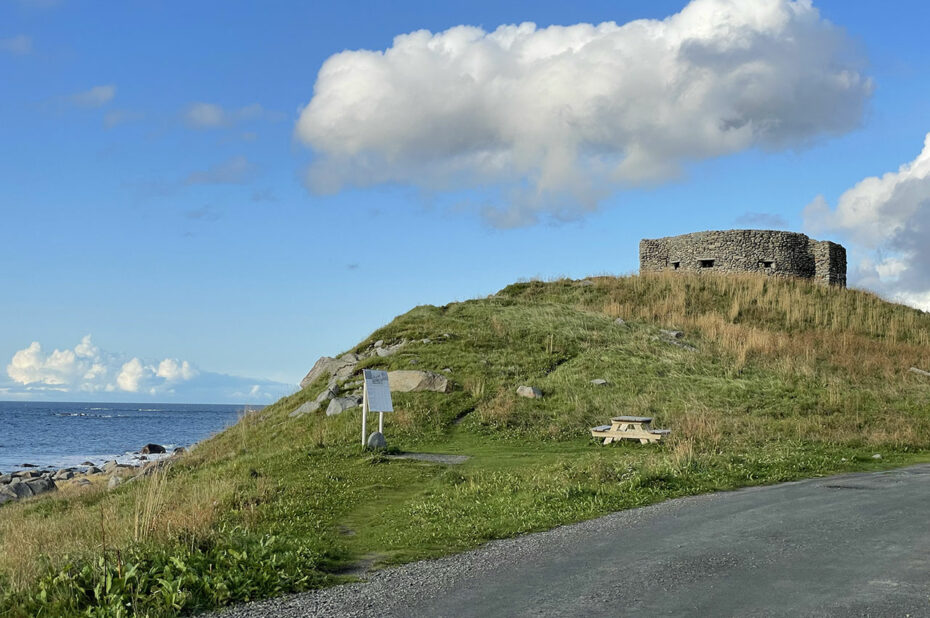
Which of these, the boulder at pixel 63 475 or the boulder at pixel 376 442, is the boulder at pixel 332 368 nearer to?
the boulder at pixel 376 442

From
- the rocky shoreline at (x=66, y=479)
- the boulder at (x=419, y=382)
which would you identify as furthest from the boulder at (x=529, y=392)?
the rocky shoreline at (x=66, y=479)

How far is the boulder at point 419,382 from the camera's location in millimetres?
Answer: 28609

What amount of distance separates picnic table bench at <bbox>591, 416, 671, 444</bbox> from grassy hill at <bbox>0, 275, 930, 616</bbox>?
0.59 metres

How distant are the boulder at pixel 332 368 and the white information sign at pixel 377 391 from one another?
8911 millimetres

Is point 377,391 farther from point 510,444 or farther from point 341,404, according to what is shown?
point 341,404

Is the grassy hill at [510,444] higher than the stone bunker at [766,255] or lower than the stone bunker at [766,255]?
lower

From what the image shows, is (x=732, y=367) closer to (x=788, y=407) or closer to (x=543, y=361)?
(x=788, y=407)

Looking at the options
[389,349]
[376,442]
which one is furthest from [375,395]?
[389,349]

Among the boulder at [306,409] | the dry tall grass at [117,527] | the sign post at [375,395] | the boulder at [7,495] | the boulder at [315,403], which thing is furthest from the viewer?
the boulder at [315,403]

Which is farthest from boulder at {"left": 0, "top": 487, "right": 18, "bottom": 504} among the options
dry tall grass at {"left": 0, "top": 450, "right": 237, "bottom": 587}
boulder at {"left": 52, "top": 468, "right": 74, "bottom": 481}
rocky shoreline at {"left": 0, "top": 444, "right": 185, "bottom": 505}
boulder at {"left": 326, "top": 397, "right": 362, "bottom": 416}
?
boulder at {"left": 326, "top": 397, "right": 362, "bottom": 416}

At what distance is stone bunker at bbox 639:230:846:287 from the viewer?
49.6 m

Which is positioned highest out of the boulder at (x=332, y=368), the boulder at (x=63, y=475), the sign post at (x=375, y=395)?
the boulder at (x=332, y=368)

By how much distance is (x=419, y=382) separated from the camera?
2889cm

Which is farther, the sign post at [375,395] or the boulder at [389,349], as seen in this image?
the boulder at [389,349]
